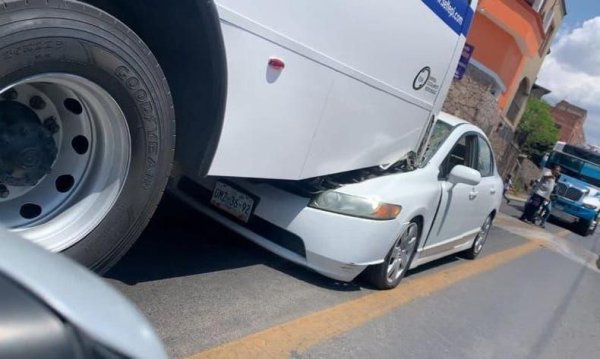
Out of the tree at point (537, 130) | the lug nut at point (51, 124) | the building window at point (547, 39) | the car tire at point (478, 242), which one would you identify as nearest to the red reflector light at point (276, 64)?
the lug nut at point (51, 124)

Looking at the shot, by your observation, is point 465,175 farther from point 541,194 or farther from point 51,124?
point 541,194

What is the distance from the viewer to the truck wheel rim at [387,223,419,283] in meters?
4.64

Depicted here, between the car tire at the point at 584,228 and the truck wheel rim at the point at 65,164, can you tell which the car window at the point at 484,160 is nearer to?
the truck wheel rim at the point at 65,164

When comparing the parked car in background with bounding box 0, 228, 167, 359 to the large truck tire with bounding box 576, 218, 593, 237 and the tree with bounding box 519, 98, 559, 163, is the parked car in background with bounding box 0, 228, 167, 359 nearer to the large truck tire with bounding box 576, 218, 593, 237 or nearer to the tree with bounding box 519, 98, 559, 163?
the large truck tire with bounding box 576, 218, 593, 237

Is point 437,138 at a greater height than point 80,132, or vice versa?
point 437,138

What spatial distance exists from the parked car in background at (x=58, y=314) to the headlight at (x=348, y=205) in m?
2.91

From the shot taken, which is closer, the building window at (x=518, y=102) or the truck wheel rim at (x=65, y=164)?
the truck wheel rim at (x=65, y=164)

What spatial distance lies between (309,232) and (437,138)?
78.1 inches

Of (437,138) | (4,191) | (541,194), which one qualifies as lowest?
(541,194)

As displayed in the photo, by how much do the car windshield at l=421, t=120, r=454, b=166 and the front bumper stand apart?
1.06m

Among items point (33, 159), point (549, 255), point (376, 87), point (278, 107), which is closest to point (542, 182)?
point (549, 255)

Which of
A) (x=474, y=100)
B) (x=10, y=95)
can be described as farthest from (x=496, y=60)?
(x=10, y=95)

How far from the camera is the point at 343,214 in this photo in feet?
13.4

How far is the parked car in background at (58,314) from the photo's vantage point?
3.25ft
